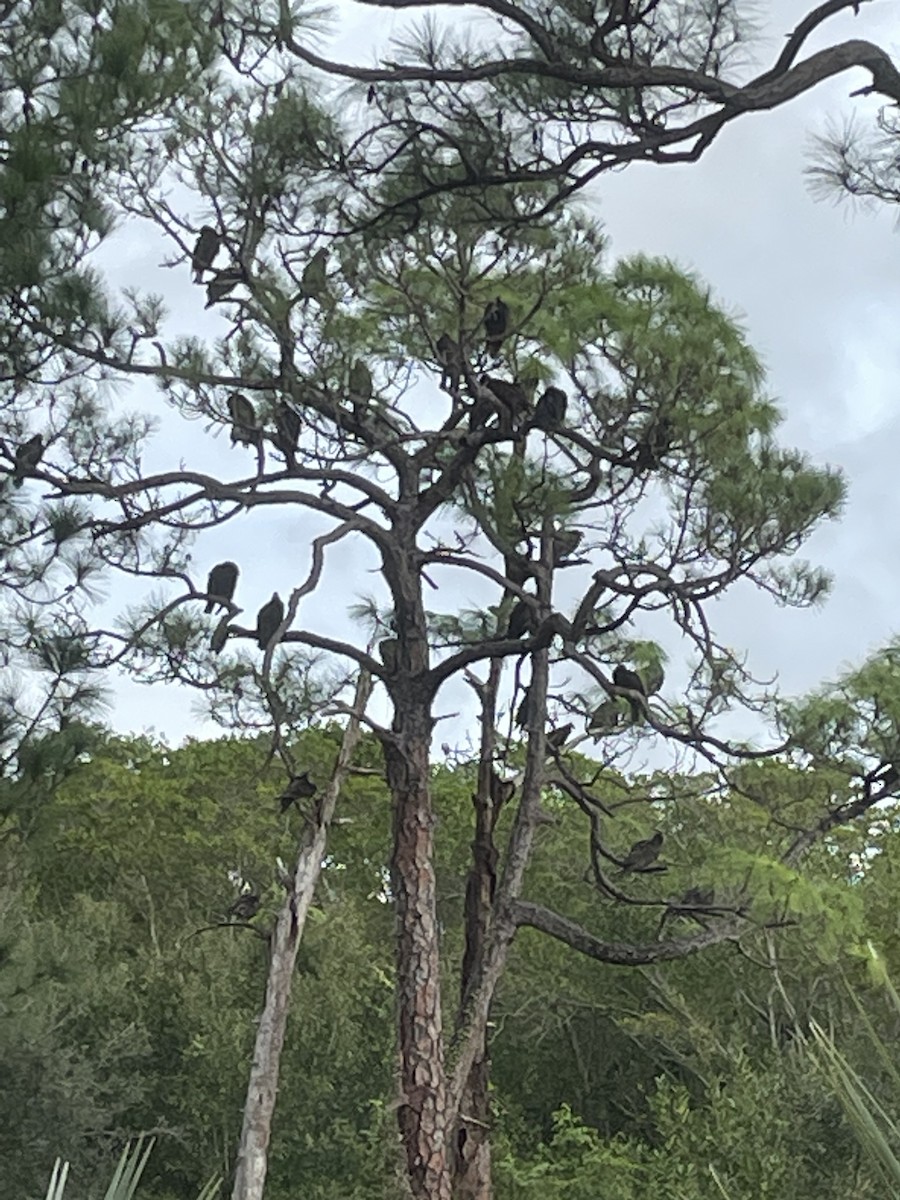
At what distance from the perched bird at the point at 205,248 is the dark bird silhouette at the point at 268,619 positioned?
3.76 ft

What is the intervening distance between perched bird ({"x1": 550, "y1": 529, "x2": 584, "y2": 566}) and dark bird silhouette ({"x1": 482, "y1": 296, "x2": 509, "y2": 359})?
3.95 ft

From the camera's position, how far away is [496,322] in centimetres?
587

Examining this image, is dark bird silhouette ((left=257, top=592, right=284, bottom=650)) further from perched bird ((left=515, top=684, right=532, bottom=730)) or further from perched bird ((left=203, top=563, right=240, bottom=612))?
perched bird ((left=515, top=684, right=532, bottom=730))

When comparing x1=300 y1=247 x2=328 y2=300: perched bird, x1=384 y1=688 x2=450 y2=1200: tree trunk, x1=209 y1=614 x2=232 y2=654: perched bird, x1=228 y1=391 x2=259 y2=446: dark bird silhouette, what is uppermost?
x1=300 y1=247 x2=328 y2=300: perched bird

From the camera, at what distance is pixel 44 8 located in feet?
16.0

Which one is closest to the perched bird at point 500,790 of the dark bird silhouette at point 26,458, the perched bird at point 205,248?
the dark bird silhouette at point 26,458

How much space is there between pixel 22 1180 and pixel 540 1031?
4494mm

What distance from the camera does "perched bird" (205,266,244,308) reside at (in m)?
5.73

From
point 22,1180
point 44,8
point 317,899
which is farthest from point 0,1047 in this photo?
point 44,8

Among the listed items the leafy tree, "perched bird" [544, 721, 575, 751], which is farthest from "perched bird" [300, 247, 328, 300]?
"perched bird" [544, 721, 575, 751]

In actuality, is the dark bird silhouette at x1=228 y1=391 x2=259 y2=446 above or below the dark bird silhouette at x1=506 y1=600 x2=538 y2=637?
above

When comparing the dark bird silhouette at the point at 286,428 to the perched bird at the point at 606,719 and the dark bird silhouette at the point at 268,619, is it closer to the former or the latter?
the dark bird silhouette at the point at 268,619

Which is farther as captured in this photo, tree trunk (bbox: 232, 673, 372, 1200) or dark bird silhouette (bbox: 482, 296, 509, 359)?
tree trunk (bbox: 232, 673, 372, 1200)

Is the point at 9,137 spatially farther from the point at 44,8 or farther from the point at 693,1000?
the point at 693,1000
